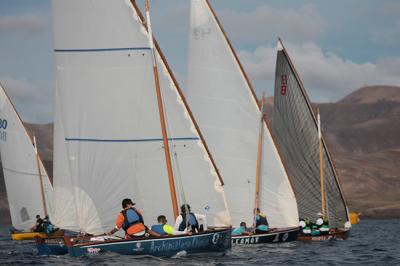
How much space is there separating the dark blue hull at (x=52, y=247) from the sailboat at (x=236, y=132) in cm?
1204

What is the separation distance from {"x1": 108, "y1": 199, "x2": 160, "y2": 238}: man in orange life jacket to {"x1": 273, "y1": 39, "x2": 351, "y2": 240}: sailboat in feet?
81.4

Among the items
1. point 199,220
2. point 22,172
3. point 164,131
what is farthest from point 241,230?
point 22,172

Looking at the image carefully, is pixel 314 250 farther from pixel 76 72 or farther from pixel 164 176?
pixel 76 72

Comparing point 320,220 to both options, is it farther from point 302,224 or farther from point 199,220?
point 199,220

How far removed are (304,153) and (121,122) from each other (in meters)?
23.2

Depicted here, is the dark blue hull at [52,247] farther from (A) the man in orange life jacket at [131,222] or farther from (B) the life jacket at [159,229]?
(B) the life jacket at [159,229]

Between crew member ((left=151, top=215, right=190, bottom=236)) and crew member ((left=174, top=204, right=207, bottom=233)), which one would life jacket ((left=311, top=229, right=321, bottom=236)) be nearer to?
crew member ((left=174, top=204, right=207, bottom=233))

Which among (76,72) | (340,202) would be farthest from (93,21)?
(340,202)

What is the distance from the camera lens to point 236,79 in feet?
159

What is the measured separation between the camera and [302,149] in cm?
5522

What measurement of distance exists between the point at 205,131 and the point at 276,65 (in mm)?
9593

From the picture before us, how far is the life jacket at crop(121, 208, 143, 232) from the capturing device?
31281mm

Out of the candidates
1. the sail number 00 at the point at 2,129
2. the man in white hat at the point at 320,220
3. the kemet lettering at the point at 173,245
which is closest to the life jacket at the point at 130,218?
the kemet lettering at the point at 173,245

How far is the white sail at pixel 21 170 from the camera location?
67.9 meters
